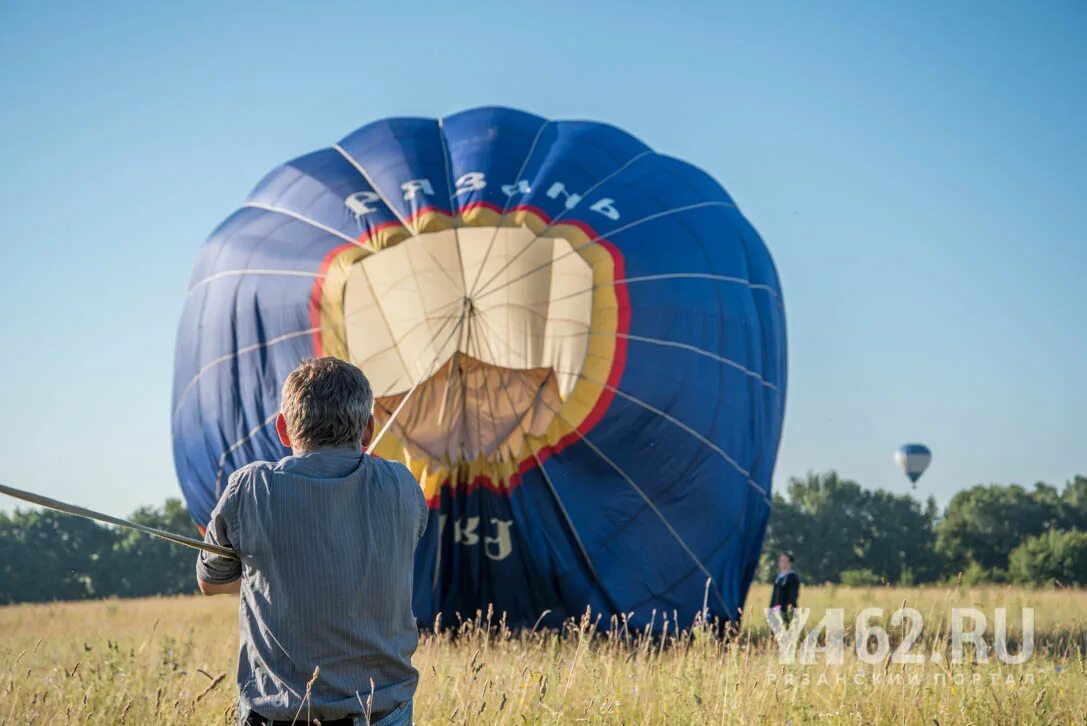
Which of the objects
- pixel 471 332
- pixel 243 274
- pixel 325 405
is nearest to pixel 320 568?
pixel 325 405

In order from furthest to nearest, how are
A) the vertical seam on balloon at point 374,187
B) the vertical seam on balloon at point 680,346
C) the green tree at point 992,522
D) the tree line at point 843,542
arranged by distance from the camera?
the green tree at point 992,522
the tree line at point 843,542
the vertical seam on balloon at point 680,346
the vertical seam on balloon at point 374,187

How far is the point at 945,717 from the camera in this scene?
154 inches

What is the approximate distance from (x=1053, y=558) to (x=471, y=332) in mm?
24774

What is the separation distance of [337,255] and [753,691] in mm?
5067

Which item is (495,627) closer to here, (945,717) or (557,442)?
(557,442)

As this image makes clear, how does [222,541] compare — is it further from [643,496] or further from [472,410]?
[472,410]

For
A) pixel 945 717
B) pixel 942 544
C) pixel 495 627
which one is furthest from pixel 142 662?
pixel 942 544

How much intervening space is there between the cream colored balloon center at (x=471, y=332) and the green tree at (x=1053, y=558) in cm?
2128

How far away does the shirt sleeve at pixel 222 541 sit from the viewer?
7.57ft

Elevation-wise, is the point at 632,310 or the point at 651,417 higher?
the point at 632,310

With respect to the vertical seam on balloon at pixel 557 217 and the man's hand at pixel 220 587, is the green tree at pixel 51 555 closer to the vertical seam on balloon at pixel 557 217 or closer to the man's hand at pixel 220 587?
the vertical seam on balloon at pixel 557 217

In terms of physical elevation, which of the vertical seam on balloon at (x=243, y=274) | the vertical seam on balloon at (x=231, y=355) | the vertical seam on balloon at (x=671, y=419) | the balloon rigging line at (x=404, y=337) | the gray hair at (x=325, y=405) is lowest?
the gray hair at (x=325, y=405)

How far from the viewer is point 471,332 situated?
8.51 m

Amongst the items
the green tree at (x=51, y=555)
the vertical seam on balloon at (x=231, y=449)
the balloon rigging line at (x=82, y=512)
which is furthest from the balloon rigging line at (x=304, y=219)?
the green tree at (x=51, y=555)
